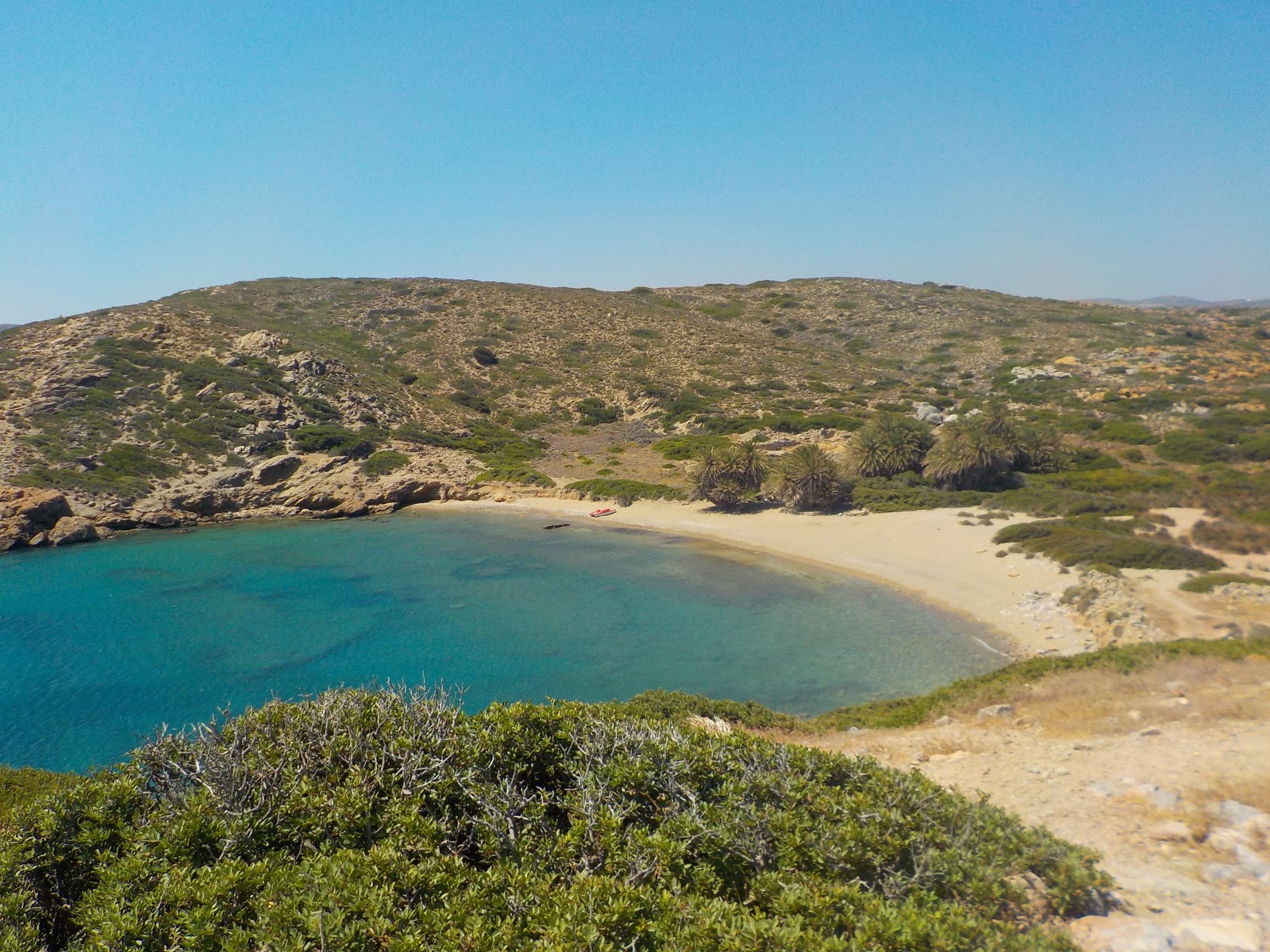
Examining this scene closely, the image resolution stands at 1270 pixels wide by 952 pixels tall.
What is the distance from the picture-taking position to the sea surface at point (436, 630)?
16531mm

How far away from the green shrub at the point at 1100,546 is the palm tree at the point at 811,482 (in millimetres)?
7911

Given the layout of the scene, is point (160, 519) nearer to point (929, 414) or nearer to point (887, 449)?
point (887, 449)

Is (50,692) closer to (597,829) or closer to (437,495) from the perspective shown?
(597,829)

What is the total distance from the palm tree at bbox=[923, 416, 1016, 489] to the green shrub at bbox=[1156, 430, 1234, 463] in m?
7.11

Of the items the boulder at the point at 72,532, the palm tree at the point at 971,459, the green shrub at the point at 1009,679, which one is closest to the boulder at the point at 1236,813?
the green shrub at the point at 1009,679

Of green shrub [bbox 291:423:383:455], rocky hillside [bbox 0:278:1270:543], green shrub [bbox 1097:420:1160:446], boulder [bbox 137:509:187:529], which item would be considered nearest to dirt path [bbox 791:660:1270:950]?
rocky hillside [bbox 0:278:1270:543]

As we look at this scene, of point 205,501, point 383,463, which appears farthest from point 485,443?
point 205,501

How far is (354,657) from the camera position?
63.2 feet

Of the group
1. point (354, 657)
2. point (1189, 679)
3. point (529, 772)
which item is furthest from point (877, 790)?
point (354, 657)

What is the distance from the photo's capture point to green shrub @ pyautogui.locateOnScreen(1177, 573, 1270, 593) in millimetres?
17156

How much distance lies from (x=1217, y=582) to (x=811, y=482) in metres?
15.5

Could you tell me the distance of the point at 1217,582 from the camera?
17531 mm

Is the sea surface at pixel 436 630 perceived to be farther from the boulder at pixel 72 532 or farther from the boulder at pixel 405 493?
the boulder at pixel 405 493

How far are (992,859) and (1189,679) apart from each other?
28.2 feet
